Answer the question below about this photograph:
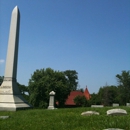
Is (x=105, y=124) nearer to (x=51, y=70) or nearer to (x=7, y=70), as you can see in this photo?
(x=7, y=70)

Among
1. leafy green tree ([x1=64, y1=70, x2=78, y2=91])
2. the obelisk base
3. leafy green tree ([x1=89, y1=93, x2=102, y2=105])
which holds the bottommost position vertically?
the obelisk base

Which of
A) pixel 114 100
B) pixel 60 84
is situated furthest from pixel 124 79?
pixel 60 84

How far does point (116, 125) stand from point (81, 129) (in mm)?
1106

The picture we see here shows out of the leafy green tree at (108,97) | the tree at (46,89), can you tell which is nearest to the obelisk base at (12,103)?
the tree at (46,89)

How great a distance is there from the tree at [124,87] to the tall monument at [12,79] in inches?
1225

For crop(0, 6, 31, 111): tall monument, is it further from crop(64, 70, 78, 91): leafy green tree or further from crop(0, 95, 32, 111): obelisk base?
crop(64, 70, 78, 91): leafy green tree

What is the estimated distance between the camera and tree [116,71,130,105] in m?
45.5

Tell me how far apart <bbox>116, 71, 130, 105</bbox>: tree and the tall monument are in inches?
1225

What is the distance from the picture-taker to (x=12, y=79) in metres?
19.3

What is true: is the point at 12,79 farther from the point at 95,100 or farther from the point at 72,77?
the point at 72,77

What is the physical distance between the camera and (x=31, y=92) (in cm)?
3706

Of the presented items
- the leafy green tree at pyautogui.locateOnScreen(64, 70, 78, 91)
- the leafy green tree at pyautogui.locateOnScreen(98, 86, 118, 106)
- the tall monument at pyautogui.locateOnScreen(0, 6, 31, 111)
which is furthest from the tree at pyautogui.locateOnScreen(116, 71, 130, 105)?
the tall monument at pyautogui.locateOnScreen(0, 6, 31, 111)

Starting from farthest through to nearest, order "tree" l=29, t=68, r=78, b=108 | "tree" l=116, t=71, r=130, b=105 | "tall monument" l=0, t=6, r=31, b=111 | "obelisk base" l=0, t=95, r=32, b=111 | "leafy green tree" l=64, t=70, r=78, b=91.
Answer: "leafy green tree" l=64, t=70, r=78, b=91, "tree" l=116, t=71, r=130, b=105, "tree" l=29, t=68, r=78, b=108, "tall monument" l=0, t=6, r=31, b=111, "obelisk base" l=0, t=95, r=32, b=111

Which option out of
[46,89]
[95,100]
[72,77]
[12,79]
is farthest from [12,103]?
[72,77]
